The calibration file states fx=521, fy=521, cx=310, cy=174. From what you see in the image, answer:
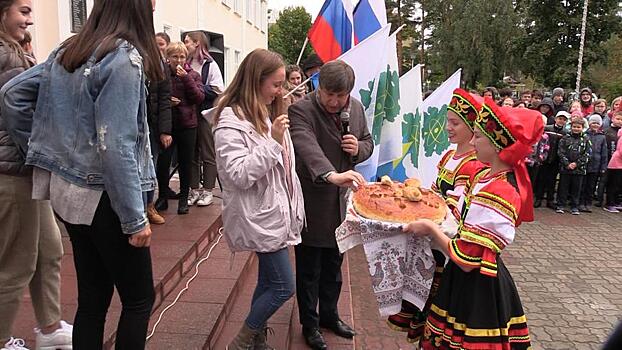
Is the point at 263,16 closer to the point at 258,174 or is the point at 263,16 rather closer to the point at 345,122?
the point at 345,122

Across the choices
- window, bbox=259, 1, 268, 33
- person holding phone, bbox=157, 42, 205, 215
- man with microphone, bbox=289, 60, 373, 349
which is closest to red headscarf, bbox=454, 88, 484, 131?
man with microphone, bbox=289, 60, 373, 349

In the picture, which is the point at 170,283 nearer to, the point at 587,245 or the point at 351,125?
the point at 351,125

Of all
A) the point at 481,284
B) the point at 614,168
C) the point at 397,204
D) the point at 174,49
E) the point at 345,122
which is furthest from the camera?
the point at 614,168

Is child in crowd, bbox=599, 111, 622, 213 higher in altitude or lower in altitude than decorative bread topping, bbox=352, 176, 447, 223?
lower

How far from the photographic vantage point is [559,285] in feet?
18.2

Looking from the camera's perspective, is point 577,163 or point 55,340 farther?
point 577,163

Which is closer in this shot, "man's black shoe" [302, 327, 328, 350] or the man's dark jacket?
the man's dark jacket

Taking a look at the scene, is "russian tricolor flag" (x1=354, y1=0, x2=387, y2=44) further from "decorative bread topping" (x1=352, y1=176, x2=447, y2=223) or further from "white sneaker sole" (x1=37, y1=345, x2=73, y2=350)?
"white sneaker sole" (x1=37, y1=345, x2=73, y2=350)

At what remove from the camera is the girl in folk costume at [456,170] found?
9.23ft

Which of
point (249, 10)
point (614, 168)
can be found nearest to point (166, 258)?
point (614, 168)

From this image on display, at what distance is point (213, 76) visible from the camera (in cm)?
621

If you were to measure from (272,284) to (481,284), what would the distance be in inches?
43.3

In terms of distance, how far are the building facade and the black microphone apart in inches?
170

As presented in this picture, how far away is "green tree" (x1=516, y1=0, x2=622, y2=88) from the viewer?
102 feet
